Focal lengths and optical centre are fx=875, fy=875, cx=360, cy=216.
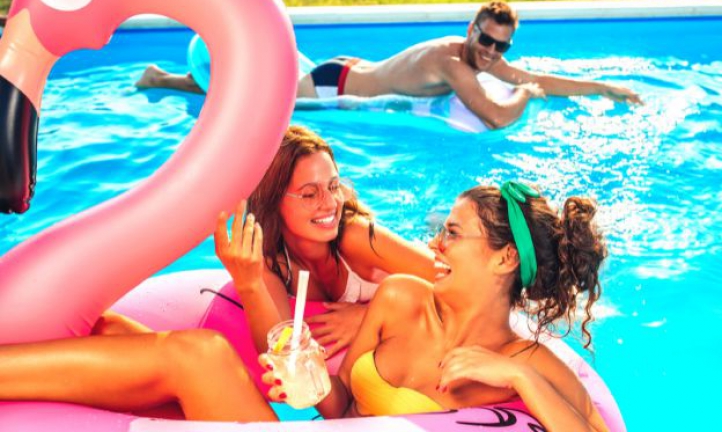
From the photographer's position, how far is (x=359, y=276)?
2650mm

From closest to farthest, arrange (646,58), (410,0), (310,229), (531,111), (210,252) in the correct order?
(310,229)
(210,252)
(531,111)
(646,58)
(410,0)

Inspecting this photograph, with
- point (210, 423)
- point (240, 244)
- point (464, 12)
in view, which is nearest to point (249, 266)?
point (240, 244)

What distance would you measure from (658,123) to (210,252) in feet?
9.19

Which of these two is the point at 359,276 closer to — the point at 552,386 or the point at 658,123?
the point at 552,386

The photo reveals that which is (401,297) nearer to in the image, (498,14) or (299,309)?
(299,309)

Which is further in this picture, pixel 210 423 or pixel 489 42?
pixel 489 42

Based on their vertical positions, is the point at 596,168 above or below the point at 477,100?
below

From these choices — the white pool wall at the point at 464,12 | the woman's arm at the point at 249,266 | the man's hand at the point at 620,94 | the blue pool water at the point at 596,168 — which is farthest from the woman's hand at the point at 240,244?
the white pool wall at the point at 464,12

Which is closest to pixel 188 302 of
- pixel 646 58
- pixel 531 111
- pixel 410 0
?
pixel 531 111

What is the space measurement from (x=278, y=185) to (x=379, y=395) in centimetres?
66

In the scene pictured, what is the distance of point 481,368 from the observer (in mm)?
1932

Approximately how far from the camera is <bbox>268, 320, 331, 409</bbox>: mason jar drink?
5.98 feet

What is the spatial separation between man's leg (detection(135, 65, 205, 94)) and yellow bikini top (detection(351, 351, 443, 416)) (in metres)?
3.81

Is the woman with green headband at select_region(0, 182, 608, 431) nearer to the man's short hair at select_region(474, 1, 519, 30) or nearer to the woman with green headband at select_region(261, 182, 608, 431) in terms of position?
the woman with green headband at select_region(261, 182, 608, 431)
